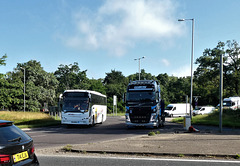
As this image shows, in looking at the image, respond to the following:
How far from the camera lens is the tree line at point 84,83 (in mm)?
50306

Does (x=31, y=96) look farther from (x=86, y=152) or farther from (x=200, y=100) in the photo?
(x=86, y=152)

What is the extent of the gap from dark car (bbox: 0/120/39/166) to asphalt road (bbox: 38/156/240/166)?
262 centimetres

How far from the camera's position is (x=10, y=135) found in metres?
5.34

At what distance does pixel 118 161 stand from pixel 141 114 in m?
13.0

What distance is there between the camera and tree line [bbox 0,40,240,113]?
5031 centimetres

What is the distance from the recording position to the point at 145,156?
30.5ft

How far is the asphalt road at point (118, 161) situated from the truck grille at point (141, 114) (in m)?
12.4

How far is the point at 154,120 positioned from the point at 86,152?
12009 millimetres

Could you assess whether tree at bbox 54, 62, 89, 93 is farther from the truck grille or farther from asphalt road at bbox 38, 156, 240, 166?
asphalt road at bbox 38, 156, 240, 166

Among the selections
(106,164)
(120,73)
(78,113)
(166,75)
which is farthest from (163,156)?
(120,73)

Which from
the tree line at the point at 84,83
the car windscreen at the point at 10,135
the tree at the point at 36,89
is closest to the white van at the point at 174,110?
the tree line at the point at 84,83

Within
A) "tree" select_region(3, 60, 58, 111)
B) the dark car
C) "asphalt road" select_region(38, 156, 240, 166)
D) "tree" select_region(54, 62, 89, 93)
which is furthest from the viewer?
"tree" select_region(54, 62, 89, 93)

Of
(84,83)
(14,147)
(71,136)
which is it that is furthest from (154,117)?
(84,83)

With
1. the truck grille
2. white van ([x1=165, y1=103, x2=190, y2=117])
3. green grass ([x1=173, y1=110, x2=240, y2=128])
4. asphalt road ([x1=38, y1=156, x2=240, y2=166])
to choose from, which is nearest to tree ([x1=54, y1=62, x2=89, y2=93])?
white van ([x1=165, y1=103, x2=190, y2=117])
